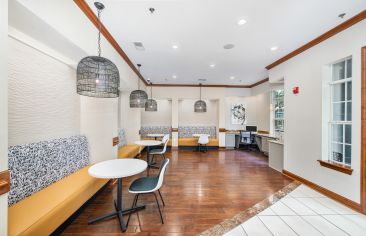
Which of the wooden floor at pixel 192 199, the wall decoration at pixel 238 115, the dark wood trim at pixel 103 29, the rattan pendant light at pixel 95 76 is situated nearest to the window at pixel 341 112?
the wooden floor at pixel 192 199

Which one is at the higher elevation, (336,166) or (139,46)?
(139,46)

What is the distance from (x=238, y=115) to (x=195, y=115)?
85.3 inches

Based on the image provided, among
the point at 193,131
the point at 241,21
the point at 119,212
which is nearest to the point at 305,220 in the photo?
the point at 119,212

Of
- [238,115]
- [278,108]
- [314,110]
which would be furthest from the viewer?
[238,115]

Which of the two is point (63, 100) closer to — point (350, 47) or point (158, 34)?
point (158, 34)

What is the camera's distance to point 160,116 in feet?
26.2

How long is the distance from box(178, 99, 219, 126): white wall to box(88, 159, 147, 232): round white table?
18.8ft

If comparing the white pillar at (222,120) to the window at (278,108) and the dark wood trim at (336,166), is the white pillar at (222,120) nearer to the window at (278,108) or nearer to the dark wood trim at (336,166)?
the window at (278,108)

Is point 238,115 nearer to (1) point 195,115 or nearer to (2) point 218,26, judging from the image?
(1) point 195,115

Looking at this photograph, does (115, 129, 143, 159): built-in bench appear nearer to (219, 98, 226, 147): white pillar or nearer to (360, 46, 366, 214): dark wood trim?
(219, 98, 226, 147): white pillar

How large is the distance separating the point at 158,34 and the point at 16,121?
2436 mm

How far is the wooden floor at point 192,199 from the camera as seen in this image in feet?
6.64

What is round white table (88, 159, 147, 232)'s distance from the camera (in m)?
1.92

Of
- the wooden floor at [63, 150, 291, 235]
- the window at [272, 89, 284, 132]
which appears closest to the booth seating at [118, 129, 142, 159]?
the wooden floor at [63, 150, 291, 235]
